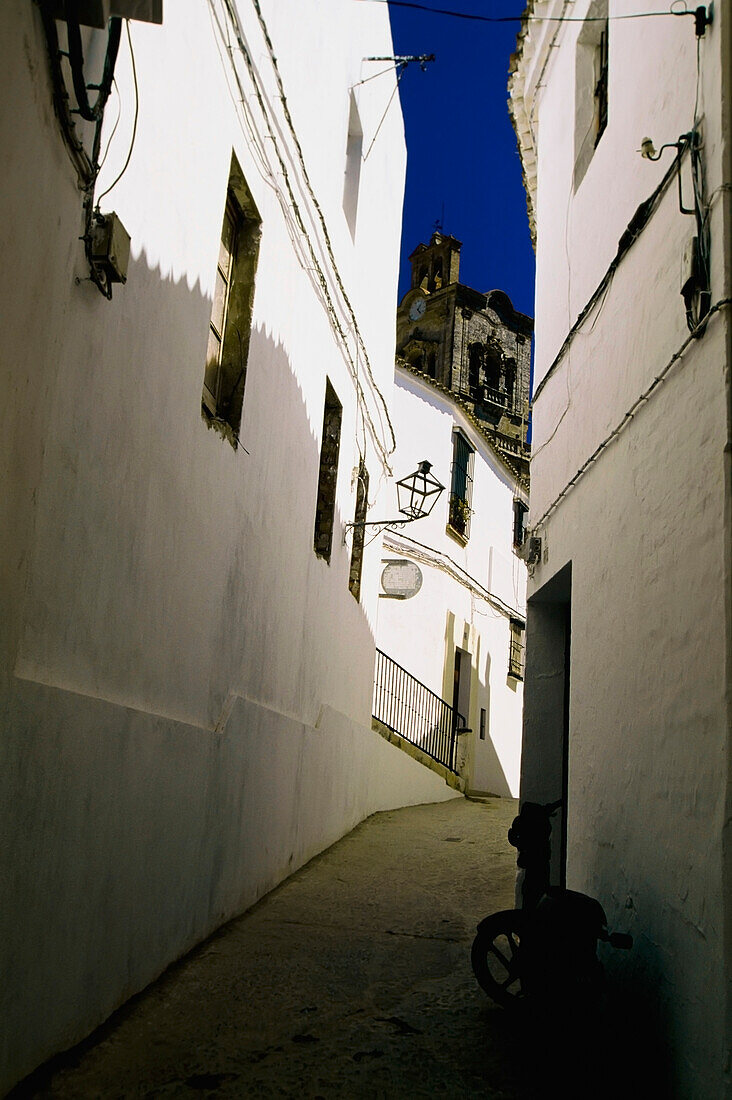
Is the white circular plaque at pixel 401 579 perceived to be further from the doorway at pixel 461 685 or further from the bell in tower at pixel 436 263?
the bell in tower at pixel 436 263

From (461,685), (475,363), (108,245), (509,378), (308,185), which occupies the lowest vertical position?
(461,685)

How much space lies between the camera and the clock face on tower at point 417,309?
47938 mm

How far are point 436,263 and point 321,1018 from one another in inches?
1969

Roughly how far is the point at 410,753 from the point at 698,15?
452 inches

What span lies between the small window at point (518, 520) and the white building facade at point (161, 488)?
46.7 ft

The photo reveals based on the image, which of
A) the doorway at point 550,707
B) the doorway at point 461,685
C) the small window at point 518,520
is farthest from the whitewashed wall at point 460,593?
the doorway at point 550,707

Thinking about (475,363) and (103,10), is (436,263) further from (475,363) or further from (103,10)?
(103,10)

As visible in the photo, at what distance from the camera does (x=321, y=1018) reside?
4387 mm

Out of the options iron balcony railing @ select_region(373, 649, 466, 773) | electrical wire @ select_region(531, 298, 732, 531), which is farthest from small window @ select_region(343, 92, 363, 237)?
iron balcony railing @ select_region(373, 649, 466, 773)

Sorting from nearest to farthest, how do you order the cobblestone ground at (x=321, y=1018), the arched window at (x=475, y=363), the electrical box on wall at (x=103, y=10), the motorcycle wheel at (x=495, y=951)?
1. the electrical box on wall at (x=103, y=10)
2. the cobblestone ground at (x=321, y=1018)
3. the motorcycle wheel at (x=495, y=951)
4. the arched window at (x=475, y=363)

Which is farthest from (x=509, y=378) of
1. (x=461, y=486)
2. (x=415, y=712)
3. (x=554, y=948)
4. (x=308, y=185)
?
(x=554, y=948)

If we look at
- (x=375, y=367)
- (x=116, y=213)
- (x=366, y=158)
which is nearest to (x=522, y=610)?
(x=375, y=367)

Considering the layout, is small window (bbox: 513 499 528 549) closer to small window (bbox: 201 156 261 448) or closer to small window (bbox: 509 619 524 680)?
small window (bbox: 509 619 524 680)

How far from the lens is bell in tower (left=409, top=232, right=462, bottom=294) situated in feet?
165
